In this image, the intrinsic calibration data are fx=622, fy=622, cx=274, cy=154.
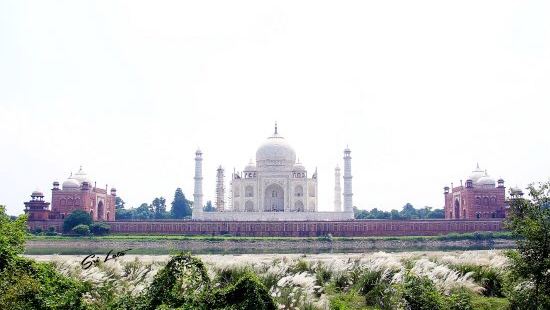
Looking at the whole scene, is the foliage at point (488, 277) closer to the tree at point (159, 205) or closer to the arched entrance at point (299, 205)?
the arched entrance at point (299, 205)

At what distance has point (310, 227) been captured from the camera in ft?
174

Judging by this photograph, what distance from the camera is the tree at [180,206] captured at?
2830 inches

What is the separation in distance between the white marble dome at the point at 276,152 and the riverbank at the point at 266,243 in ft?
49.0

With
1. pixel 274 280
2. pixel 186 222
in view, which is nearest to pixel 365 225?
pixel 186 222

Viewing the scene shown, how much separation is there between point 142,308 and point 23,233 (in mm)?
3560

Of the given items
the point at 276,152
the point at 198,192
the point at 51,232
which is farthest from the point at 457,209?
the point at 51,232

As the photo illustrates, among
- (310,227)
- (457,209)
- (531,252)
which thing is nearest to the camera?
(531,252)

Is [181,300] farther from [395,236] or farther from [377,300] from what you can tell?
[395,236]

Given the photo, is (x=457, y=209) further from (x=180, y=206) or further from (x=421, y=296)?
(x=421, y=296)

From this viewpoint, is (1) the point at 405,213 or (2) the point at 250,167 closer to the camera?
(2) the point at 250,167

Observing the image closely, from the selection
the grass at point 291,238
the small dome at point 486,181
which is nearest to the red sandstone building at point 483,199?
the small dome at point 486,181

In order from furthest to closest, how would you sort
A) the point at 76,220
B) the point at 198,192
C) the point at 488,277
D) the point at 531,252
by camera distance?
the point at 198,192 → the point at 76,220 → the point at 488,277 → the point at 531,252

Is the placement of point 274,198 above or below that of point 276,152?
below

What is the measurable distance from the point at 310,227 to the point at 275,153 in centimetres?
1187
